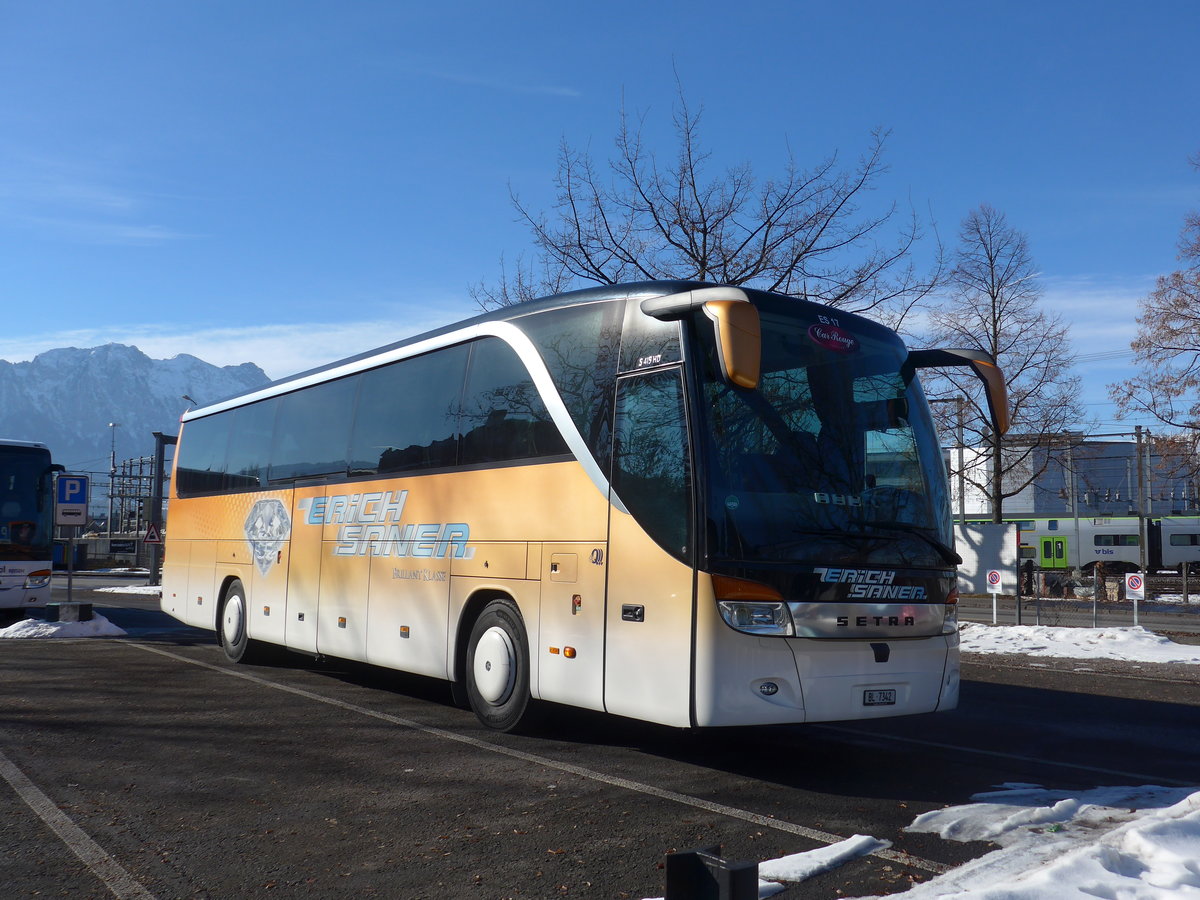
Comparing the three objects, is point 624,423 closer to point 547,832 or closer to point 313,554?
point 547,832

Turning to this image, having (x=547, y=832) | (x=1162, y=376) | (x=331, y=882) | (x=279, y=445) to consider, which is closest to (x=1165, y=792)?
(x=547, y=832)

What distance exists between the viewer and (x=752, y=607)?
21.6 ft

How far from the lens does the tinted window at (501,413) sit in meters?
8.28

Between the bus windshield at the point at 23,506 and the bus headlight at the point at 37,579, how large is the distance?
0.29m

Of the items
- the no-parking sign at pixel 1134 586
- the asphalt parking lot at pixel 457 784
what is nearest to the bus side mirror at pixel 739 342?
the asphalt parking lot at pixel 457 784

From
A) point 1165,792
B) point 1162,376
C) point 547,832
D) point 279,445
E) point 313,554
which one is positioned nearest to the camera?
point 547,832

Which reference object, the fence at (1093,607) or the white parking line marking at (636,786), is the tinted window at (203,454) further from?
the fence at (1093,607)

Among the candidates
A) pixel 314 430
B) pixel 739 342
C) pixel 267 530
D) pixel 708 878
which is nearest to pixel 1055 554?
pixel 267 530

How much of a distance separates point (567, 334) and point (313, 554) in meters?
5.00

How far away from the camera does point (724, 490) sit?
6734 millimetres

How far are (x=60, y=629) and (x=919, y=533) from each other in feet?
49.6

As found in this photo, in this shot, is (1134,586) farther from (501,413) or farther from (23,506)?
(23,506)

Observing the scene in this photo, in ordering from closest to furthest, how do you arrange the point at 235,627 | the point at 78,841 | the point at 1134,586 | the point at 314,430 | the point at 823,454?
the point at 78,841 → the point at 823,454 → the point at 314,430 → the point at 235,627 → the point at 1134,586

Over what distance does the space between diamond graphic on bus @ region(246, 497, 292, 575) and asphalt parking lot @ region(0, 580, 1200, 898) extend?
1.83m
